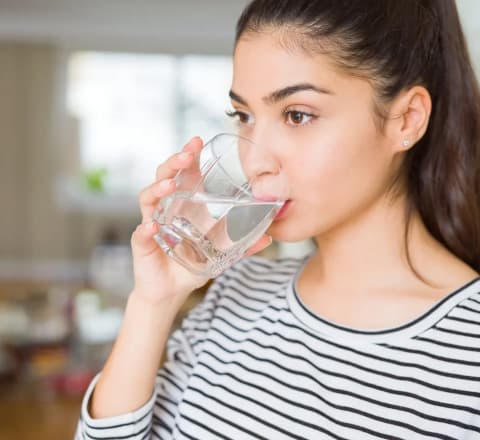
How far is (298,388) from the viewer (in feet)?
3.18

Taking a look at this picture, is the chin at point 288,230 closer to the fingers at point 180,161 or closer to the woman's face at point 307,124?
the woman's face at point 307,124

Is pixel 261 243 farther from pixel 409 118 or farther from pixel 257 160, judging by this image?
pixel 409 118

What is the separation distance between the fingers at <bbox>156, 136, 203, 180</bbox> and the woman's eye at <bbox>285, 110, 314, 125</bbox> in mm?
129

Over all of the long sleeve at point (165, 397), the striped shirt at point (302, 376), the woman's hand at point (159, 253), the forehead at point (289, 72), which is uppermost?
the forehead at point (289, 72)

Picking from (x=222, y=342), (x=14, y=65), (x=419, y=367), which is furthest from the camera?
(x=14, y=65)

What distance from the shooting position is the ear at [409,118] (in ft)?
3.18

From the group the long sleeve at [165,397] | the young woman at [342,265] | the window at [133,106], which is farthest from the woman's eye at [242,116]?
the window at [133,106]

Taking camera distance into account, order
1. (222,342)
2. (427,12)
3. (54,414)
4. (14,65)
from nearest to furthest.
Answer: (427,12) < (222,342) < (54,414) < (14,65)

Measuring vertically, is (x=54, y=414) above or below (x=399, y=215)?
below

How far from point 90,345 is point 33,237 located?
3.59 m

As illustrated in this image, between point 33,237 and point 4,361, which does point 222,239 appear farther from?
point 33,237

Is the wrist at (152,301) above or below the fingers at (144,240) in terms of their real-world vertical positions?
below

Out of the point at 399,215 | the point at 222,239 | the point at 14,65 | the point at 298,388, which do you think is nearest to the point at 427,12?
the point at 399,215

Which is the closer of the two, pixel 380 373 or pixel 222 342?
pixel 380 373
